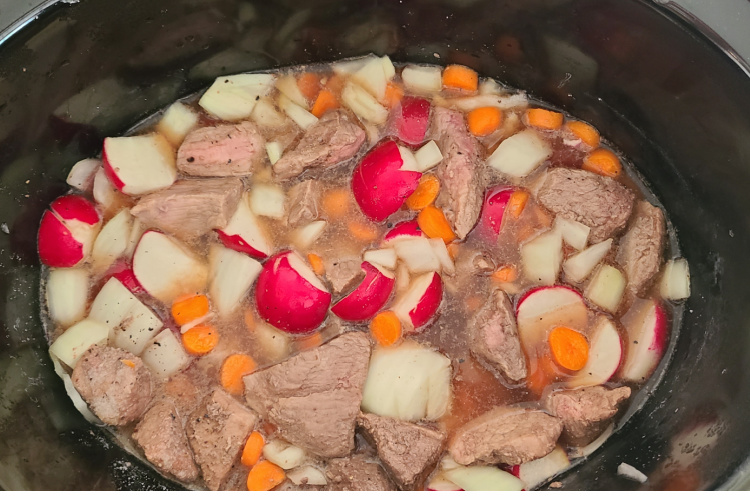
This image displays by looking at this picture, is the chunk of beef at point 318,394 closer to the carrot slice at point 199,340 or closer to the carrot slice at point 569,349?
the carrot slice at point 199,340

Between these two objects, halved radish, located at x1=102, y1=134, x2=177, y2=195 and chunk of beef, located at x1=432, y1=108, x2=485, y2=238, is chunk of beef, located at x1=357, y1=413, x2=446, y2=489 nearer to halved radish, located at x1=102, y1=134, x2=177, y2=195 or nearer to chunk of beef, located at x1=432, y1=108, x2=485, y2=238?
chunk of beef, located at x1=432, y1=108, x2=485, y2=238

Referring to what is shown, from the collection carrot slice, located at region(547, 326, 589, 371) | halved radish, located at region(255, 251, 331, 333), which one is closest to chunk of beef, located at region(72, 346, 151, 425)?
halved radish, located at region(255, 251, 331, 333)

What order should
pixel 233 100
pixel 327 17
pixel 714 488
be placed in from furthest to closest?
pixel 233 100, pixel 327 17, pixel 714 488

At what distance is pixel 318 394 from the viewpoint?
2375 millimetres

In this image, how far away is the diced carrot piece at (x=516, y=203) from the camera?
2646mm

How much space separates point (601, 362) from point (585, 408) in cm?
A: 21

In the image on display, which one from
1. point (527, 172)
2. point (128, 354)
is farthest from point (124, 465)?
point (527, 172)

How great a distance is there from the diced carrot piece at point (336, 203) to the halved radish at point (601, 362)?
110 centimetres

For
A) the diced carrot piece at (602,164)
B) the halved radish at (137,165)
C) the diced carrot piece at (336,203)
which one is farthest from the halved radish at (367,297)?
the diced carrot piece at (602,164)

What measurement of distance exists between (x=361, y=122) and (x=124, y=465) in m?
1.64

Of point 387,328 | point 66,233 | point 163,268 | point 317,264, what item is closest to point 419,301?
point 387,328

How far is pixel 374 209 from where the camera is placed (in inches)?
101

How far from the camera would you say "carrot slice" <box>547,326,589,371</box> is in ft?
8.11

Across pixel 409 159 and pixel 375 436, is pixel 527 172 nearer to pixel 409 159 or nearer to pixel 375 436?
pixel 409 159
